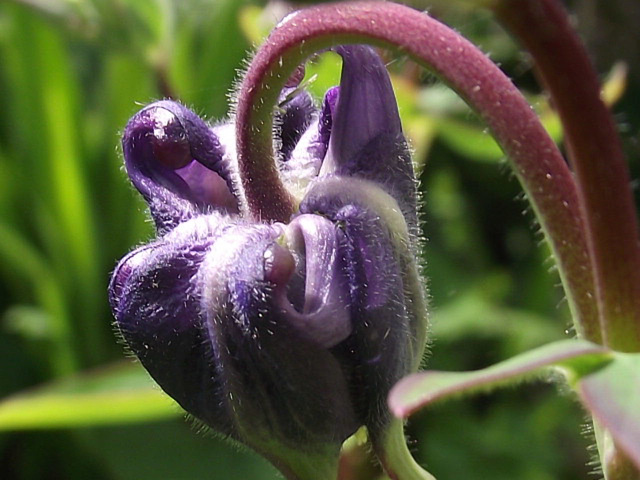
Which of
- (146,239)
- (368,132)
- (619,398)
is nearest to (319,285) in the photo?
(368,132)

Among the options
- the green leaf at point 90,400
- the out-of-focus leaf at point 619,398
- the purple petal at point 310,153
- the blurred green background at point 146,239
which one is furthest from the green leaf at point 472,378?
the blurred green background at point 146,239

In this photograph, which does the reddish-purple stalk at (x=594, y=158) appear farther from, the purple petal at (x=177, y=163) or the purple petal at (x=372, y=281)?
the purple petal at (x=177, y=163)

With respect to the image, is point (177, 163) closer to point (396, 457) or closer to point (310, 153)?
point (310, 153)

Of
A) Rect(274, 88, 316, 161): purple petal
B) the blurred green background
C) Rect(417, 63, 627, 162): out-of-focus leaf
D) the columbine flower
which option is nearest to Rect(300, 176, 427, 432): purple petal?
the columbine flower

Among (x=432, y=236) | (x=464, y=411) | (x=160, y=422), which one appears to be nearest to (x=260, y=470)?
(x=160, y=422)

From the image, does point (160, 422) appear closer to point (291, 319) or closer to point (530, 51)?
point (291, 319)
